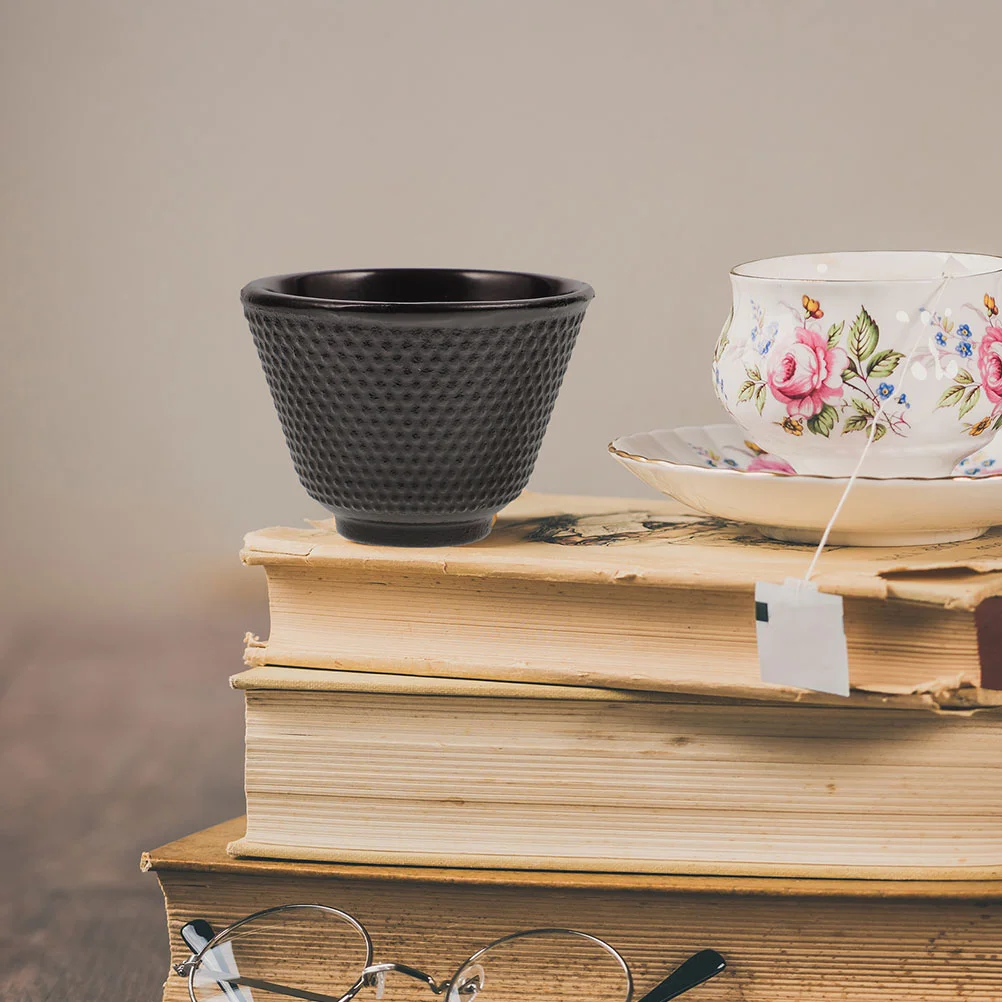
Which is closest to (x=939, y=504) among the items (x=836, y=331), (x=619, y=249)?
(x=836, y=331)

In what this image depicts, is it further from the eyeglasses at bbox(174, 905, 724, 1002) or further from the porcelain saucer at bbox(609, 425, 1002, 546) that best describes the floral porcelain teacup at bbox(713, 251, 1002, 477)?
the eyeglasses at bbox(174, 905, 724, 1002)

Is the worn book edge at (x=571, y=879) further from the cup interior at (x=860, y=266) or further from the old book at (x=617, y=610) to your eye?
the cup interior at (x=860, y=266)

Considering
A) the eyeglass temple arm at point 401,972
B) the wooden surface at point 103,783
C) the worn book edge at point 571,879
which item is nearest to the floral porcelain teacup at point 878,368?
the worn book edge at point 571,879

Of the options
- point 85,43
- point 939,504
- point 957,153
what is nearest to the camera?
point 939,504

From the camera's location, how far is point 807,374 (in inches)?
26.3

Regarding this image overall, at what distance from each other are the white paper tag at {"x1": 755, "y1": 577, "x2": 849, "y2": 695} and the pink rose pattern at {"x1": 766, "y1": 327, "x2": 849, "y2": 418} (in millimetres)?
123

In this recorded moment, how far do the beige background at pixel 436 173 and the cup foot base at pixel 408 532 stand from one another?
47 centimetres

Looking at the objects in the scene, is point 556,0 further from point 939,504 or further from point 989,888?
point 989,888

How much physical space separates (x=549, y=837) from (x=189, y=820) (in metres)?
0.50

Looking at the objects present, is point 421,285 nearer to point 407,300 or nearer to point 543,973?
point 407,300

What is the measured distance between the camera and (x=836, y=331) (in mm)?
661

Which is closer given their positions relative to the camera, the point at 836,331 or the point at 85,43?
the point at 836,331

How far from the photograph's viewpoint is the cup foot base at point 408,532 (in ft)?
2.26

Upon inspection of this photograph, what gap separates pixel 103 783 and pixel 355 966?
497 millimetres
